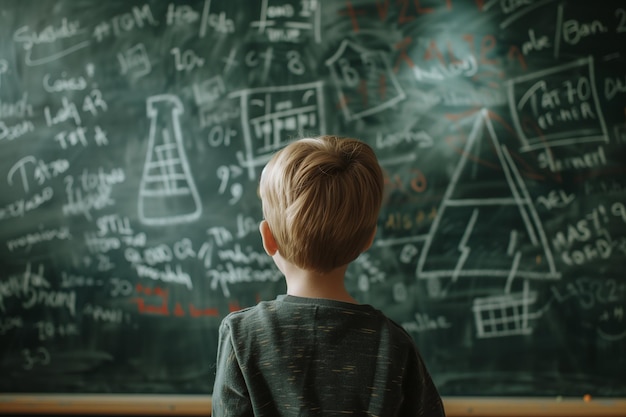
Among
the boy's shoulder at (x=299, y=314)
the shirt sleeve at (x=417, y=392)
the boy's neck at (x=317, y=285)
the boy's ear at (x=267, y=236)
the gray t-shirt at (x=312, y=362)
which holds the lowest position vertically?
the shirt sleeve at (x=417, y=392)

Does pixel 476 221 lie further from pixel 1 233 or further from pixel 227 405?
pixel 1 233

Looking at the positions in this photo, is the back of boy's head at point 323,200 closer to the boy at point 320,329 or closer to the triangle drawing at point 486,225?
the boy at point 320,329

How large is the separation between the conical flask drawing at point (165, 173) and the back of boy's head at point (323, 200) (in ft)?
4.29

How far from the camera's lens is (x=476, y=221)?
221 centimetres

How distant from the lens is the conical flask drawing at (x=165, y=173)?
2.29 metres

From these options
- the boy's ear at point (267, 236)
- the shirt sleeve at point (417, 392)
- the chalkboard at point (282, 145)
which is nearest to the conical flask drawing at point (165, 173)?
the chalkboard at point (282, 145)

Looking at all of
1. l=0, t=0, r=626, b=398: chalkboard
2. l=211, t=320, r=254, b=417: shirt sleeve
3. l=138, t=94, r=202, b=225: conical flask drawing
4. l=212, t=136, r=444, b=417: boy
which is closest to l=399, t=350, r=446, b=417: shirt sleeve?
l=212, t=136, r=444, b=417: boy

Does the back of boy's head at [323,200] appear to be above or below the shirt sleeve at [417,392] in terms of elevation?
above

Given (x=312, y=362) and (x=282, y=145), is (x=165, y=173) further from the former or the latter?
(x=312, y=362)

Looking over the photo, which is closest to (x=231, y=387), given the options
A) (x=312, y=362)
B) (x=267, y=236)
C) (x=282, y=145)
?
(x=312, y=362)

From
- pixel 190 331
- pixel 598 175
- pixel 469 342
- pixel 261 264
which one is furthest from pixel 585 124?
pixel 190 331

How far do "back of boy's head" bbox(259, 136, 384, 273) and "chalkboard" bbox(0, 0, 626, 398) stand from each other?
1.20 metres

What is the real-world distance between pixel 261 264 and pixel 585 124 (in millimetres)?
1349

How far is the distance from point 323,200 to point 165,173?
1453mm
